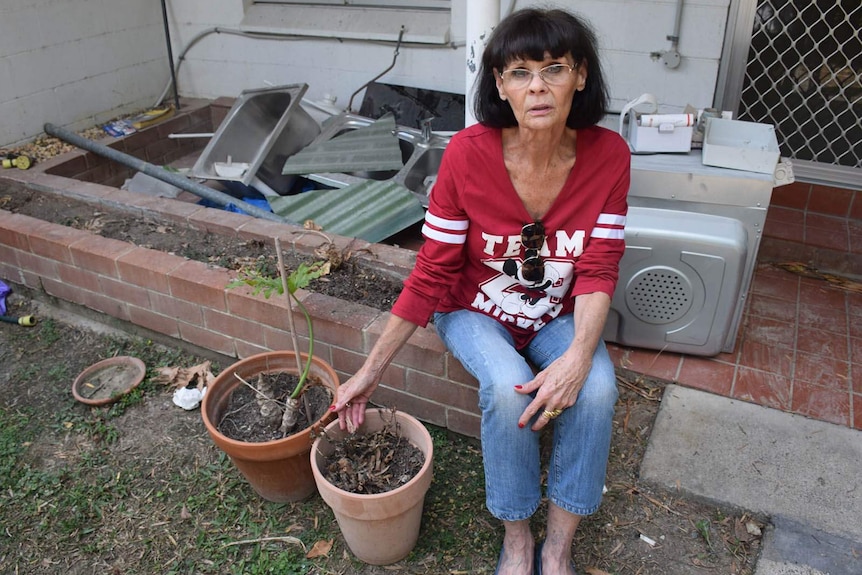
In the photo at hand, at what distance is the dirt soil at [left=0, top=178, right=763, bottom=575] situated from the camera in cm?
210

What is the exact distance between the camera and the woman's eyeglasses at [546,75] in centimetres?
183

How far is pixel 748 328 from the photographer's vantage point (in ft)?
9.78

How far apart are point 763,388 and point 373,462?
5.02 ft

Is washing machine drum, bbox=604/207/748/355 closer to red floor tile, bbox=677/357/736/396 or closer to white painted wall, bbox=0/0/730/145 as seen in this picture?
red floor tile, bbox=677/357/736/396

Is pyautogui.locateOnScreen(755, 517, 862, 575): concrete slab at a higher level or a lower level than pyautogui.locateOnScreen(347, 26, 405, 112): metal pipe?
lower

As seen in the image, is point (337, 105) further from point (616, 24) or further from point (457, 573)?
point (457, 573)

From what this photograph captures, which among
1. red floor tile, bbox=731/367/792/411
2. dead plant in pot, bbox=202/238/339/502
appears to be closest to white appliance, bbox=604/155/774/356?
red floor tile, bbox=731/367/792/411

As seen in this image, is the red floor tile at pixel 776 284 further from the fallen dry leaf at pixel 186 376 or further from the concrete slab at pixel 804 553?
the fallen dry leaf at pixel 186 376

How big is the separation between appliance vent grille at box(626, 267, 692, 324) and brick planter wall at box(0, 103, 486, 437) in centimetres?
73

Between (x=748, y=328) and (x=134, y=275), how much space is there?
2613mm

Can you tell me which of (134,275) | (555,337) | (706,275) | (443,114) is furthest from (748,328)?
(134,275)

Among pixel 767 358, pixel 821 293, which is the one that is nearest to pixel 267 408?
pixel 767 358

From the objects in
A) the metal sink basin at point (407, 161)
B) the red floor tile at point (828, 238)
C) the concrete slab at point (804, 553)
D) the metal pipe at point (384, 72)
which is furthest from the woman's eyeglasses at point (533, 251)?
the metal pipe at point (384, 72)

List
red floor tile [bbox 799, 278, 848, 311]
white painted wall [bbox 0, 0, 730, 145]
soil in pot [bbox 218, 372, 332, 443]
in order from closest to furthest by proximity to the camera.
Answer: soil in pot [bbox 218, 372, 332, 443] < red floor tile [bbox 799, 278, 848, 311] < white painted wall [bbox 0, 0, 730, 145]
